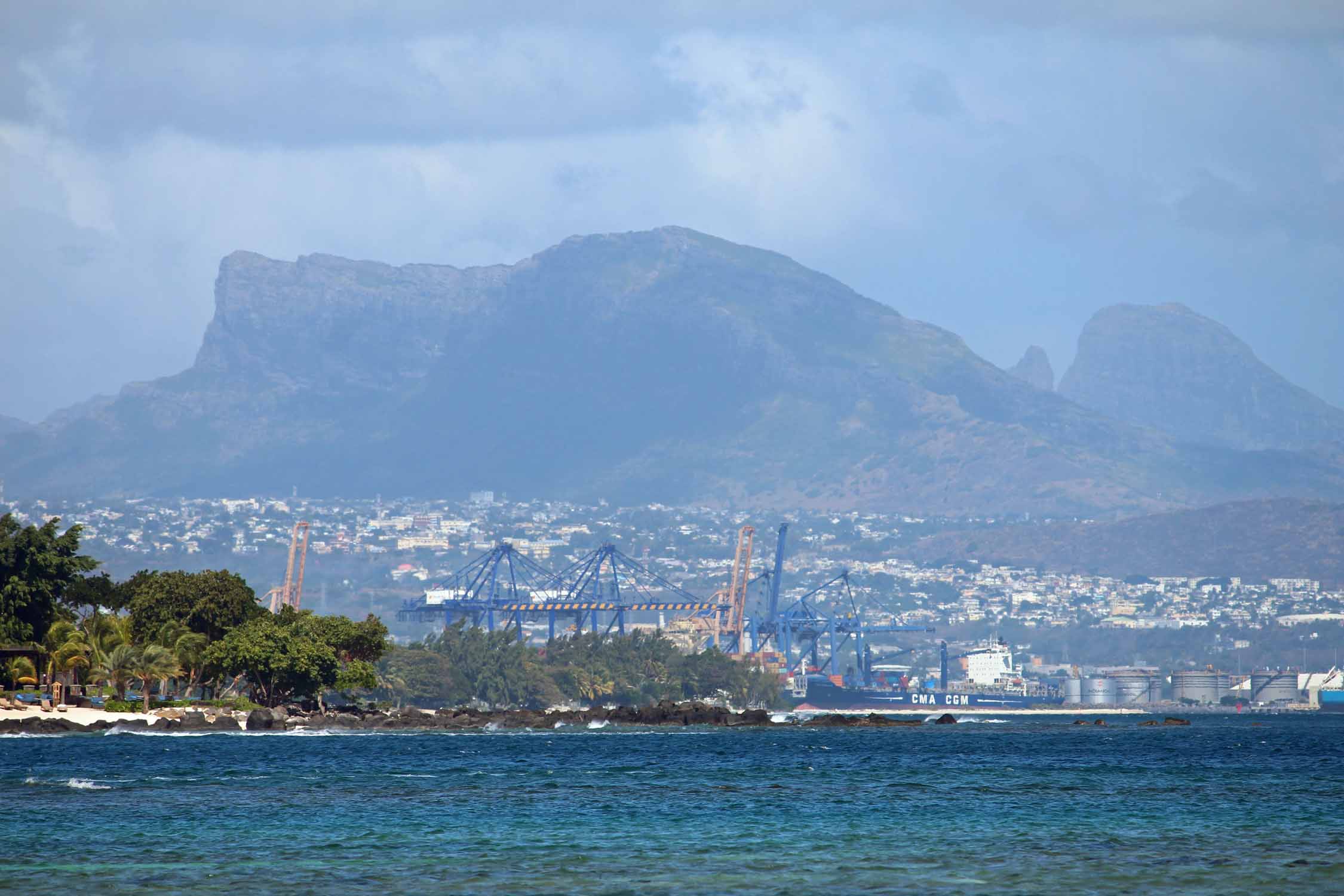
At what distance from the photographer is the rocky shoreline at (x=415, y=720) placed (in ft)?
327

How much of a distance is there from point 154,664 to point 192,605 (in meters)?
9.32

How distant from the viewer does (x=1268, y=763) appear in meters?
87.7

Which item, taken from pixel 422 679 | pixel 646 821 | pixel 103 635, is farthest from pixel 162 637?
pixel 422 679

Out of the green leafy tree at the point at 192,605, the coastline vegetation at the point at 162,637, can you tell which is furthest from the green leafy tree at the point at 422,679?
the green leafy tree at the point at 192,605

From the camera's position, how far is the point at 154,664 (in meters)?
105

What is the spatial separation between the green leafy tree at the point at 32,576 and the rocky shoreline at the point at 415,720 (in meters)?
7.14

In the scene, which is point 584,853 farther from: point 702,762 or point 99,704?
point 99,704

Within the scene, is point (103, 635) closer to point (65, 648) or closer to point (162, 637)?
point (162, 637)

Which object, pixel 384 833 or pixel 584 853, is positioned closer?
pixel 584 853

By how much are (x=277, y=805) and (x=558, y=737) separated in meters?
59.3

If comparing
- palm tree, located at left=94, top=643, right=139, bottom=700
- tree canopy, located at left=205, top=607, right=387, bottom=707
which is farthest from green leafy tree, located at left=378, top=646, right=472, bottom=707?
palm tree, located at left=94, top=643, right=139, bottom=700

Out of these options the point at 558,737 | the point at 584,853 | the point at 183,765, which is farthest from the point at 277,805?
the point at 558,737

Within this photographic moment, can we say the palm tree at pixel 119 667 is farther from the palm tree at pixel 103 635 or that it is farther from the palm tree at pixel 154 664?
the palm tree at pixel 103 635

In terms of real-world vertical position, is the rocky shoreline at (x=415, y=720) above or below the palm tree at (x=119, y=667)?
below
